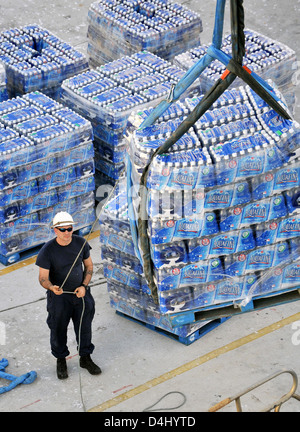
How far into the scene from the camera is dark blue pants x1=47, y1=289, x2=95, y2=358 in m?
9.52

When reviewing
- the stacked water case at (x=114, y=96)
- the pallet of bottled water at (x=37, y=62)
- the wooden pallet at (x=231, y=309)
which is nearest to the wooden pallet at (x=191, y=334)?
the wooden pallet at (x=231, y=309)

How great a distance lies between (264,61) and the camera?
39.9ft

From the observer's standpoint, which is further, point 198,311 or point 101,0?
point 101,0

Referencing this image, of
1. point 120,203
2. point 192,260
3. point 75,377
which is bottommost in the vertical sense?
point 75,377

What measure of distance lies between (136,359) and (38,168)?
103 inches

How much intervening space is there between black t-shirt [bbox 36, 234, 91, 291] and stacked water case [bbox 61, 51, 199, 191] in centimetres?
235

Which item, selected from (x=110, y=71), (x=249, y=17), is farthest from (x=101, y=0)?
(x=249, y=17)

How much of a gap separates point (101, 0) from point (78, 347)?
611 cm

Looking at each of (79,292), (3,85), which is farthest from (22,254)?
(79,292)

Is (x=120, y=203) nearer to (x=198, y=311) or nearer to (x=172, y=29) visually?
(x=198, y=311)

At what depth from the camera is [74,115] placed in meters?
11.5

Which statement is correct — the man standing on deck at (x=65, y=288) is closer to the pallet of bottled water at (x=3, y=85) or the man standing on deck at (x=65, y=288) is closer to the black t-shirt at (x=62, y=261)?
the black t-shirt at (x=62, y=261)

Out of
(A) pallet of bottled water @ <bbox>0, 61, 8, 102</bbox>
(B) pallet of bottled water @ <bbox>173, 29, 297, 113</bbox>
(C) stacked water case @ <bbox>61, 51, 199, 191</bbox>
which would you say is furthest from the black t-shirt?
(B) pallet of bottled water @ <bbox>173, 29, 297, 113</bbox>

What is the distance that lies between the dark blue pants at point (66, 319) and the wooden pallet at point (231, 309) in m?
1.21
